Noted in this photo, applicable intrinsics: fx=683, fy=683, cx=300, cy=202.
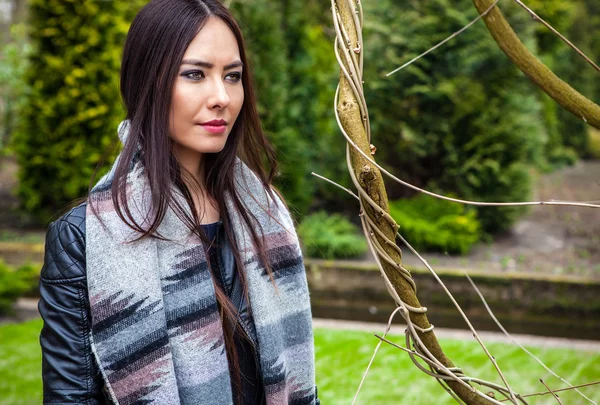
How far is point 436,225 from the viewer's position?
24.5 feet

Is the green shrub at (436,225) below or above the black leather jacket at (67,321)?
below

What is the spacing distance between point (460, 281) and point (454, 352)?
68.8 inches

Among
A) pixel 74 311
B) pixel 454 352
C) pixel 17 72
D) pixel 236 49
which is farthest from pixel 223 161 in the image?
pixel 17 72

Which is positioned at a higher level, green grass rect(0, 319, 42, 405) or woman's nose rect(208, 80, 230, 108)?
woman's nose rect(208, 80, 230, 108)

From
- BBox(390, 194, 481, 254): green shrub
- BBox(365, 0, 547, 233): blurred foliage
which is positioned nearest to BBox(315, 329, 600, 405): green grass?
BBox(390, 194, 481, 254): green shrub

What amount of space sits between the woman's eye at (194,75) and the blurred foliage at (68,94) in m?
6.09

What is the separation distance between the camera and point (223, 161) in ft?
5.94

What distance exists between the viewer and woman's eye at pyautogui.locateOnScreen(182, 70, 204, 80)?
5.07ft

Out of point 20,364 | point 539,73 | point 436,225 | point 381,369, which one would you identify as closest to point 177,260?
point 539,73

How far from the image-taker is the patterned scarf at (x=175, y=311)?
4.84 ft

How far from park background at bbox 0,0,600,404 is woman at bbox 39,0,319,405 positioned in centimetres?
486

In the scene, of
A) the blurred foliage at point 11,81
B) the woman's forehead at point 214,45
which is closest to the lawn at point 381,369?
the woman's forehead at point 214,45

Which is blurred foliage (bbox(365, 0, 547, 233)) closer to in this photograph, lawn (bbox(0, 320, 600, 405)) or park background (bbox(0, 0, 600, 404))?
park background (bbox(0, 0, 600, 404))

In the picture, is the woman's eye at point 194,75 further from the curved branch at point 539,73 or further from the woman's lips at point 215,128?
the curved branch at point 539,73
